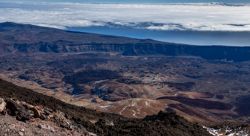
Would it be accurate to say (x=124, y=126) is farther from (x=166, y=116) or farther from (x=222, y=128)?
(x=222, y=128)

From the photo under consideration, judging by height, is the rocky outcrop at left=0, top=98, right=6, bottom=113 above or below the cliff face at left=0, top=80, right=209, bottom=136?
above

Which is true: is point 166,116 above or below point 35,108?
below

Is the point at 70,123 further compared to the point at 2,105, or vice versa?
the point at 70,123

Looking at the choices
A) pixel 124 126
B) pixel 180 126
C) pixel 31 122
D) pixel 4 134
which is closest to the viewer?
pixel 4 134

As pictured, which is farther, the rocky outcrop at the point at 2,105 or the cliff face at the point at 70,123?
the cliff face at the point at 70,123

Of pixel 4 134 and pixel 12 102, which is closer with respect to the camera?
pixel 4 134

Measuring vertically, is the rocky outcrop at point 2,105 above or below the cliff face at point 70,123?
above

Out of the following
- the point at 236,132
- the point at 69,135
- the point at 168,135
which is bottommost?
the point at 236,132

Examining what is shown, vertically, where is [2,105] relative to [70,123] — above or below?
above

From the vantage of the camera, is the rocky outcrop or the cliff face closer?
the rocky outcrop

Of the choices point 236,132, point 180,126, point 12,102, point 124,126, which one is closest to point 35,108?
point 12,102

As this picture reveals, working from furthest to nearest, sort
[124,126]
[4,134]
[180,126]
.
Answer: [180,126] → [124,126] → [4,134]
